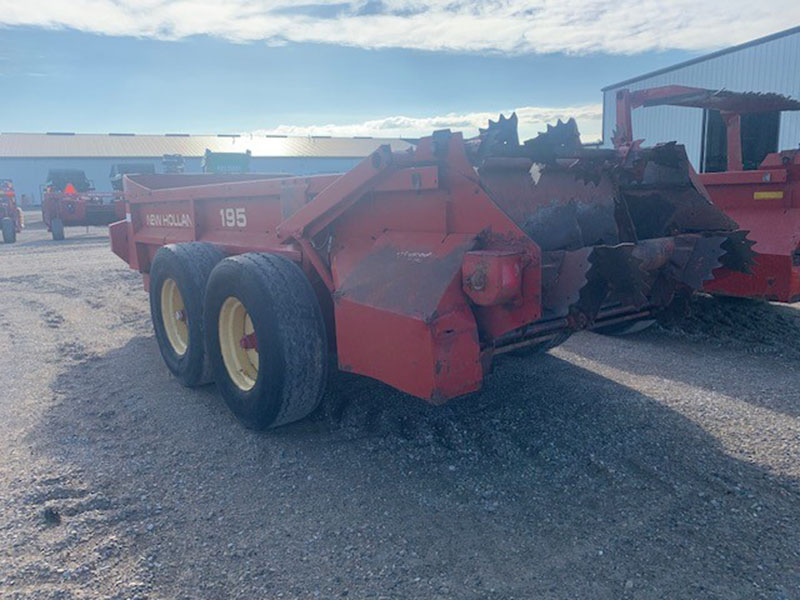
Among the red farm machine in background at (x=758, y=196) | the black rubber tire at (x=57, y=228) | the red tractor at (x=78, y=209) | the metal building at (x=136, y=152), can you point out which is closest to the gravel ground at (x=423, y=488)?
the red farm machine in background at (x=758, y=196)

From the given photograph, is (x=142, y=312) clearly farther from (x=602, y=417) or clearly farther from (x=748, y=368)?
(x=748, y=368)

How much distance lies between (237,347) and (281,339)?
2.44ft

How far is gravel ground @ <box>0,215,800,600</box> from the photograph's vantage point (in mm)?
2473

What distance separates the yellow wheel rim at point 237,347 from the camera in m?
3.95

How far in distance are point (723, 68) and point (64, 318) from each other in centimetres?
1485

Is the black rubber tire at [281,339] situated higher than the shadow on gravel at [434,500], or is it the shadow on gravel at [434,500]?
the black rubber tire at [281,339]

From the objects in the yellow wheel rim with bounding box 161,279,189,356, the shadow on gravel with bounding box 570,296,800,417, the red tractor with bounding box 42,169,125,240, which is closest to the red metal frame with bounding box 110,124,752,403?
the shadow on gravel with bounding box 570,296,800,417

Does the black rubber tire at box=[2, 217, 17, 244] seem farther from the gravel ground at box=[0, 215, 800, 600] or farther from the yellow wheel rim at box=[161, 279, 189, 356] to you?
the yellow wheel rim at box=[161, 279, 189, 356]

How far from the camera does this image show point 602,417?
149 inches

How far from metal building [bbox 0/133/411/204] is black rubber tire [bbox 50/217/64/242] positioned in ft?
110

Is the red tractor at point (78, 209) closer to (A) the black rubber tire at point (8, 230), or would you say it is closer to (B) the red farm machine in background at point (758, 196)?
(A) the black rubber tire at point (8, 230)

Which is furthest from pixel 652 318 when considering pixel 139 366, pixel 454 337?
pixel 139 366

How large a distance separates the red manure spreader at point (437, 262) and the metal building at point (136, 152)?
1928 inches

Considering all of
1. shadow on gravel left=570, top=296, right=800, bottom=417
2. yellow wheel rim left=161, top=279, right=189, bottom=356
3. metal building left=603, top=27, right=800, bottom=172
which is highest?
metal building left=603, top=27, right=800, bottom=172
